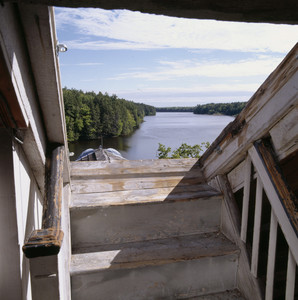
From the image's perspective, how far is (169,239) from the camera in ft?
7.59

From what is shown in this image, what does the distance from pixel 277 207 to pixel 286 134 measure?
492 mm

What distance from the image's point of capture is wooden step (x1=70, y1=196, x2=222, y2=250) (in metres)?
2.17

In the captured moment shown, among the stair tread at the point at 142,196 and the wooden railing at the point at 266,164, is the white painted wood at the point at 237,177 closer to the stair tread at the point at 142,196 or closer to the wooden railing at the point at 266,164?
the wooden railing at the point at 266,164

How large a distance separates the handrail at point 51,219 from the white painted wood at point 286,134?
141cm

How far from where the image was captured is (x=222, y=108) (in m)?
96.8

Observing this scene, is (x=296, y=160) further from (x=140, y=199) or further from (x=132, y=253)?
(x=132, y=253)

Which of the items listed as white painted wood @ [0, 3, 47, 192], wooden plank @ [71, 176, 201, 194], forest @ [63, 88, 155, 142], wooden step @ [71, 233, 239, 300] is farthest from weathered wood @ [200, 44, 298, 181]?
forest @ [63, 88, 155, 142]

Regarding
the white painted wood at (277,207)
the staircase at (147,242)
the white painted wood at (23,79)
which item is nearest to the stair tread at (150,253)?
the staircase at (147,242)

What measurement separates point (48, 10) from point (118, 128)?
6563cm

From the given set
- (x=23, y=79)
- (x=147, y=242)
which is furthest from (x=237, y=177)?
(x=23, y=79)

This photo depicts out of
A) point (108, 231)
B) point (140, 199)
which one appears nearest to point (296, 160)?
point (140, 199)

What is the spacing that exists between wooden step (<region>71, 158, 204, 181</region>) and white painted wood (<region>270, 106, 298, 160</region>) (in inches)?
43.6

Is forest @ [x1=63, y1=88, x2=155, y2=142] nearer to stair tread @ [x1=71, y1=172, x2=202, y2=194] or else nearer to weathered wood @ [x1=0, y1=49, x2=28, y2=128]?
stair tread @ [x1=71, y1=172, x2=202, y2=194]

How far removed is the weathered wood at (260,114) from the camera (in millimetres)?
1453
